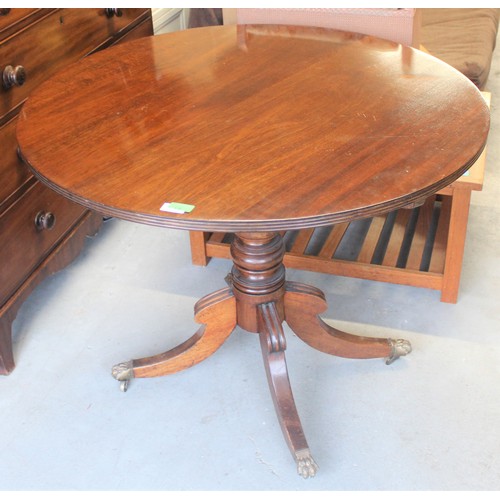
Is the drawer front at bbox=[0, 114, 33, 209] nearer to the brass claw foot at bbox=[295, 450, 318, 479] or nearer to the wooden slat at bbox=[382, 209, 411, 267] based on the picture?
the brass claw foot at bbox=[295, 450, 318, 479]

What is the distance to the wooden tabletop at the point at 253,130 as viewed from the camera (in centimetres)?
150

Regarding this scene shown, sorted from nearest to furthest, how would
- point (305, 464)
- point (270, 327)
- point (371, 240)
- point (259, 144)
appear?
1. point (259, 144)
2. point (305, 464)
3. point (270, 327)
4. point (371, 240)

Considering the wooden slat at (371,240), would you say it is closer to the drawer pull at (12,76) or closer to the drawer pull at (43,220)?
the drawer pull at (43,220)

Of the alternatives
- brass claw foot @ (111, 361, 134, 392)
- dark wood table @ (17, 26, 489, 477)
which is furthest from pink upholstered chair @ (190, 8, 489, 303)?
brass claw foot @ (111, 361, 134, 392)

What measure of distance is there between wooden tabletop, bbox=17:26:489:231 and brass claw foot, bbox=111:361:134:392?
786 millimetres

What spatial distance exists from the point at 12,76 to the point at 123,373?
3.06 feet

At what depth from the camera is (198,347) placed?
2.20m

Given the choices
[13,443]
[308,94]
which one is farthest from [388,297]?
[13,443]

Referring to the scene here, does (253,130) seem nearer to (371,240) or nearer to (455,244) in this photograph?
(455,244)

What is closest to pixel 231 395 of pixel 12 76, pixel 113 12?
pixel 12 76

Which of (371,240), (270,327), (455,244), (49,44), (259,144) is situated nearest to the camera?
(259,144)

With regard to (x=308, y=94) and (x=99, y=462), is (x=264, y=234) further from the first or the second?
(x=99, y=462)

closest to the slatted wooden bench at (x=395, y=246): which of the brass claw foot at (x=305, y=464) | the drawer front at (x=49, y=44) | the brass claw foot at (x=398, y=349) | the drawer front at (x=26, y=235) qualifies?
the brass claw foot at (x=398, y=349)
